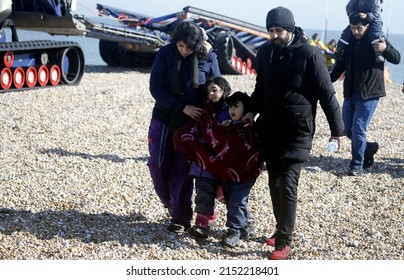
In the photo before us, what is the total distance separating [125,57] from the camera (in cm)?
1856

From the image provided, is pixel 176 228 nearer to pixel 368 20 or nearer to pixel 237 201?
pixel 237 201

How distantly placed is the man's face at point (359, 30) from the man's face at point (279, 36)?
292cm

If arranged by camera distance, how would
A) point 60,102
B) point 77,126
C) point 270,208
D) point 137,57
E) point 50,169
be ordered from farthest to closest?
point 137,57 < point 60,102 < point 77,126 < point 50,169 < point 270,208

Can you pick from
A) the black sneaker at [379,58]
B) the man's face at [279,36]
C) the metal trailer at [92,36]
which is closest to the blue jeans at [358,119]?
the black sneaker at [379,58]

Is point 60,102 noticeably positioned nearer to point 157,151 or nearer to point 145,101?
point 145,101

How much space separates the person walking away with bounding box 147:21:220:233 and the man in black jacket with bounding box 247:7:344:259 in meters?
0.49

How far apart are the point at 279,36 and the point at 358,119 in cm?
317

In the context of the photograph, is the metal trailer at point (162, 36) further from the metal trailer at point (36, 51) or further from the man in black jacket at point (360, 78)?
the man in black jacket at point (360, 78)

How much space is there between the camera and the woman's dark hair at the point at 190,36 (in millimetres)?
5234

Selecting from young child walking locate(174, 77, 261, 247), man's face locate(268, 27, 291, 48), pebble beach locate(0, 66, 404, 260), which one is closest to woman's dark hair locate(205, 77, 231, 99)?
young child walking locate(174, 77, 261, 247)

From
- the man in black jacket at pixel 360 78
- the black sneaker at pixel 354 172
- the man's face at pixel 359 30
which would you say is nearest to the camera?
the man's face at pixel 359 30

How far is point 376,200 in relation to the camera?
Result: 7.00 metres

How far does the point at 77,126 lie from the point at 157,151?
4.66m
